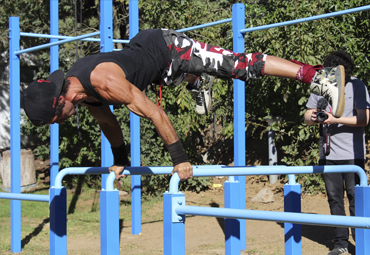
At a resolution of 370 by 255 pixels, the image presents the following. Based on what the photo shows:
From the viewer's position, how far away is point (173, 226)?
169 centimetres

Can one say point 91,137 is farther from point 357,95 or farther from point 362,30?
point 357,95

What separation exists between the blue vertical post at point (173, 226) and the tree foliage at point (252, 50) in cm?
368


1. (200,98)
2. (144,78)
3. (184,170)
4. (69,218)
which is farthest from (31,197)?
(69,218)

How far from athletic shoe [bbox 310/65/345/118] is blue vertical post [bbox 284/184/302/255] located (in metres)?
0.58

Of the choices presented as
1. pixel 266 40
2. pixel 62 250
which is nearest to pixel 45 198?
pixel 62 250

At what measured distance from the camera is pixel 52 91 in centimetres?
212

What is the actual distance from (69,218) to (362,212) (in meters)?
4.45

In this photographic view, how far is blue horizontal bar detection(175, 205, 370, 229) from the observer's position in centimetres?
125

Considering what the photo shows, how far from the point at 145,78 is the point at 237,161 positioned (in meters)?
1.52

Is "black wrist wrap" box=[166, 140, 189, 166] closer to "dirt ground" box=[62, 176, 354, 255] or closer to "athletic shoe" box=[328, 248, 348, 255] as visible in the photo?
"athletic shoe" box=[328, 248, 348, 255]

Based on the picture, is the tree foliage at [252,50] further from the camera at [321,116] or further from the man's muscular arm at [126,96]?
the man's muscular arm at [126,96]

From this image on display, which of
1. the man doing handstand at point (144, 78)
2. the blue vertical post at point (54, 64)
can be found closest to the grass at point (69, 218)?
the blue vertical post at point (54, 64)

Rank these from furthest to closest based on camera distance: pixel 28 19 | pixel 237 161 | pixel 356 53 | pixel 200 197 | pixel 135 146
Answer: pixel 28 19 → pixel 200 197 → pixel 356 53 → pixel 135 146 → pixel 237 161

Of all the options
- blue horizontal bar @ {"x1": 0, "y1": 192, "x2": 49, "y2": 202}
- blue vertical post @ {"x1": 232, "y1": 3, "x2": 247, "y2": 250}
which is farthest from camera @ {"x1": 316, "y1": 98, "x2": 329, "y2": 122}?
blue horizontal bar @ {"x1": 0, "y1": 192, "x2": 49, "y2": 202}
